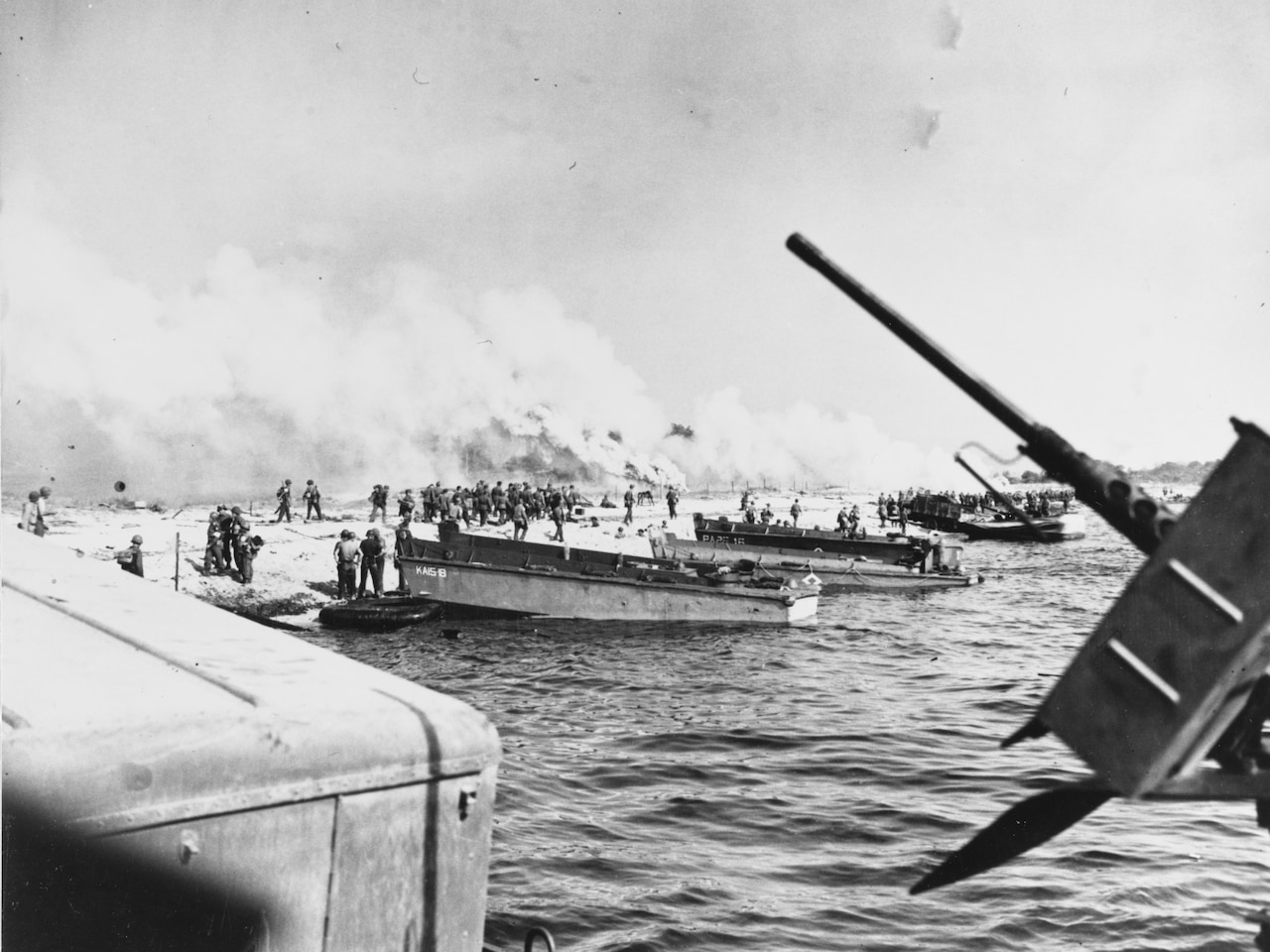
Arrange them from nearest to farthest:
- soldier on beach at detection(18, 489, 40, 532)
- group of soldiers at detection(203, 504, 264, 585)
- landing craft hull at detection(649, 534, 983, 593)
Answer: soldier on beach at detection(18, 489, 40, 532) < group of soldiers at detection(203, 504, 264, 585) < landing craft hull at detection(649, 534, 983, 593)

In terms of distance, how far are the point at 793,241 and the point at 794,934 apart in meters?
5.57

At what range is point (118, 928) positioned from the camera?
8.77ft

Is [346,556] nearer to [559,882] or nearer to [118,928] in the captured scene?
[559,882]

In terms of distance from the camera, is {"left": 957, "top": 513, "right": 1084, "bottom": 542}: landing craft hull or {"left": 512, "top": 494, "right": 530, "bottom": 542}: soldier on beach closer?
{"left": 512, "top": 494, "right": 530, "bottom": 542}: soldier on beach

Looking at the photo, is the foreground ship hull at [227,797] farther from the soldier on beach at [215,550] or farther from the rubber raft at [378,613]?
the soldier on beach at [215,550]

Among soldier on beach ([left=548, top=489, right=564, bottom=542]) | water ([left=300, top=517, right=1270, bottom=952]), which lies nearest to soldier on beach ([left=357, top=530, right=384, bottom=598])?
water ([left=300, top=517, right=1270, bottom=952])

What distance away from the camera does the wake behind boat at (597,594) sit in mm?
24609

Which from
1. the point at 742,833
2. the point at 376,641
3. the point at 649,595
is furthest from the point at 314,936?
the point at 649,595

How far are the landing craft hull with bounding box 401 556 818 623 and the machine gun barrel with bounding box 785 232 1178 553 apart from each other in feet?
67.4

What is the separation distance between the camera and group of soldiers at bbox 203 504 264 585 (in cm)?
2456

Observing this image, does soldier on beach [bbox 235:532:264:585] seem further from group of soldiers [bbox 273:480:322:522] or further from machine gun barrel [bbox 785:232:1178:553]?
machine gun barrel [bbox 785:232:1178:553]

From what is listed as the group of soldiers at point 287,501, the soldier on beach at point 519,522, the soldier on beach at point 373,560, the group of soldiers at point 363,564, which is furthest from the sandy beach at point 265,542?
the soldier on beach at point 519,522

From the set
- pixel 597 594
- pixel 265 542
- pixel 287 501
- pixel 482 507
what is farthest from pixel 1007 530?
pixel 265 542

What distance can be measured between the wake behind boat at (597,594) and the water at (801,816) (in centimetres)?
372
